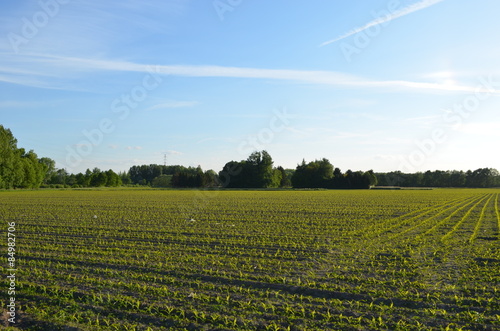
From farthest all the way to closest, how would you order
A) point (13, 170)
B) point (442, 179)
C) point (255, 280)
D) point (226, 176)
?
point (442, 179) → point (226, 176) → point (13, 170) → point (255, 280)

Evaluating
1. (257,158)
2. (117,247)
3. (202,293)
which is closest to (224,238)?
(117,247)

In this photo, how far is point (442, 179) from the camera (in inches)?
6988

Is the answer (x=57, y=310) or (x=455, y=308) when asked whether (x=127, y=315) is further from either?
(x=455, y=308)

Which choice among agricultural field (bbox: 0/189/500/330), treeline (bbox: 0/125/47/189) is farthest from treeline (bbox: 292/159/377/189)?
agricultural field (bbox: 0/189/500/330)

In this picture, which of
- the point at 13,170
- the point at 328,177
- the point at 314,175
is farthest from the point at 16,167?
the point at 328,177

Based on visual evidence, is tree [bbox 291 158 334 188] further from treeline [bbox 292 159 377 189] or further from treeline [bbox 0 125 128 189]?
treeline [bbox 0 125 128 189]

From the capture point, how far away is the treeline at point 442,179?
17750cm

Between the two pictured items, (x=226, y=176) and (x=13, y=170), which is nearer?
(x=13, y=170)

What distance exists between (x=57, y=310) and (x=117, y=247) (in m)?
6.99

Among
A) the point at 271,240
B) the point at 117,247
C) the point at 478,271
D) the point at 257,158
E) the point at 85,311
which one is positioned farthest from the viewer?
the point at 257,158

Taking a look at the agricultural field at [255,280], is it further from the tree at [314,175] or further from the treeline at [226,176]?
the tree at [314,175]

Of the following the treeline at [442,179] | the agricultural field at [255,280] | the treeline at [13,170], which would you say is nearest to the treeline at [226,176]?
the treeline at [13,170]

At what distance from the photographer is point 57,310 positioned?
8.02m

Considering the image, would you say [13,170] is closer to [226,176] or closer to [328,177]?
[226,176]
